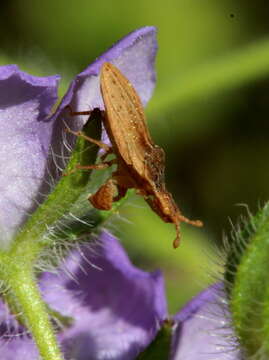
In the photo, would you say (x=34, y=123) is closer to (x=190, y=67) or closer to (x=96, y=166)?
(x=96, y=166)

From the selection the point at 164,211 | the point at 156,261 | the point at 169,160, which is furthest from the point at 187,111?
the point at 164,211

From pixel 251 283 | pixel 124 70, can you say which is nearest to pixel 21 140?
pixel 124 70

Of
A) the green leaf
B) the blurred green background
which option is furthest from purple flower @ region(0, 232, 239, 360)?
the blurred green background

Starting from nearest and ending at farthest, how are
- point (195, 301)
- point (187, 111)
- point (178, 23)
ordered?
point (195, 301) < point (187, 111) < point (178, 23)

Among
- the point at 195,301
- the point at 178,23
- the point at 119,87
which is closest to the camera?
the point at 119,87

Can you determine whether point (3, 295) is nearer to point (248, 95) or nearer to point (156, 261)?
point (156, 261)

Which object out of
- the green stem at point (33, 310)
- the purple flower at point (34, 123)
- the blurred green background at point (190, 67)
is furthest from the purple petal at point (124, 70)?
the blurred green background at point (190, 67)

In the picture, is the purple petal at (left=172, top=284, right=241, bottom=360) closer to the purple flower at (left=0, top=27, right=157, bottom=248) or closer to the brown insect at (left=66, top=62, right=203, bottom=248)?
the brown insect at (left=66, top=62, right=203, bottom=248)
